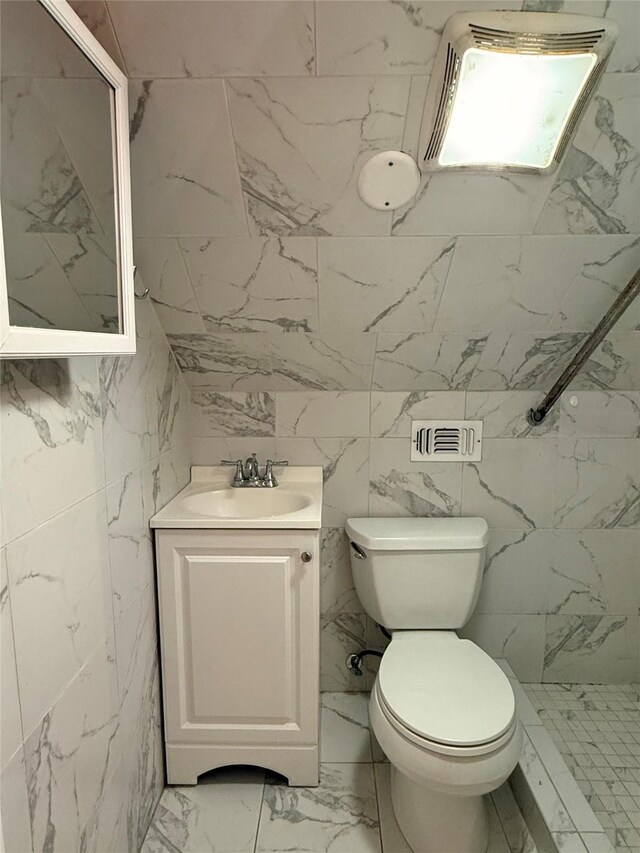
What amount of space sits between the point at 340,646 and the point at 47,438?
151cm

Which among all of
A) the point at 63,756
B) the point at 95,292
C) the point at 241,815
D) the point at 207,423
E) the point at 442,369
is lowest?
the point at 241,815

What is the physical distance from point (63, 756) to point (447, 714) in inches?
35.0

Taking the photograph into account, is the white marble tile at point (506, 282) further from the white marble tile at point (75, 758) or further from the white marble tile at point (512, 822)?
the white marble tile at point (512, 822)

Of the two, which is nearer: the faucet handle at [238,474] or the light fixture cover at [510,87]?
the light fixture cover at [510,87]

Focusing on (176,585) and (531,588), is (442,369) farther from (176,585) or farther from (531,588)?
(176,585)

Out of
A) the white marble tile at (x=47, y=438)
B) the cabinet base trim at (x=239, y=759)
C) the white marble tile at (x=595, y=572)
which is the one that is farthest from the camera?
the white marble tile at (x=595, y=572)

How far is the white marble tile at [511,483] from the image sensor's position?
6.51ft

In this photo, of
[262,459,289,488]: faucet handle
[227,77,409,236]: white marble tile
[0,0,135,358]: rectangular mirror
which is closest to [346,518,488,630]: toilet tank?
[262,459,289,488]: faucet handle

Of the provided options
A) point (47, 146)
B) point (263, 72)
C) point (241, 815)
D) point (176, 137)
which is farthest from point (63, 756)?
point (263, 72)

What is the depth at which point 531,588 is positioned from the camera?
2064 mm

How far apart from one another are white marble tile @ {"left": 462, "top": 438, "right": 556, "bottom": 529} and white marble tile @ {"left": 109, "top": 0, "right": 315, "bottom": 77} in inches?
54.7

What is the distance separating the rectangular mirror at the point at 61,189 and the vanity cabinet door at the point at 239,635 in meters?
0.73

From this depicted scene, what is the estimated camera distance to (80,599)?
3.66 ft

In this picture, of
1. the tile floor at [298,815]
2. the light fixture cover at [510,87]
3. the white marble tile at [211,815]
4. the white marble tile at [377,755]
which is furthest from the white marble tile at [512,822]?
the light fixture cover at [510,87]
